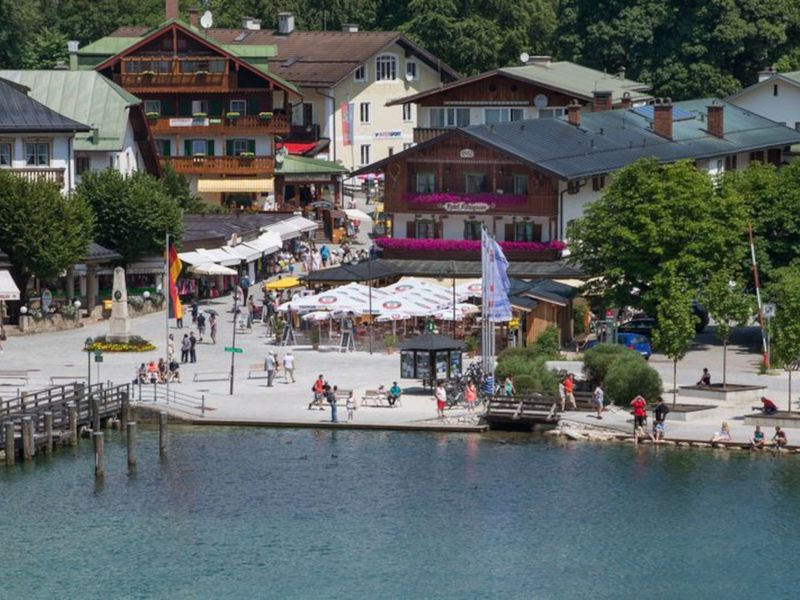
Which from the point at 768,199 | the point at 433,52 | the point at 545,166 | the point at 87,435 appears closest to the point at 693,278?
the point at 768,199

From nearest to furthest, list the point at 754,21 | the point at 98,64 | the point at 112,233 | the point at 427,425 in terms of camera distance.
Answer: the point at 427,425 → the point at 112,233 → the point at 98,64 → the point at 754,21

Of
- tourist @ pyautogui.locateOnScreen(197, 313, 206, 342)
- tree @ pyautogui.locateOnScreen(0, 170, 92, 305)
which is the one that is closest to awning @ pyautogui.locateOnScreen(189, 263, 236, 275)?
tree @ pyautogui.locateOnScreen(0, 170, 92, 305)

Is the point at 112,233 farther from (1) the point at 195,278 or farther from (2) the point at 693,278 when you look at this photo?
(2) the point at 693,278

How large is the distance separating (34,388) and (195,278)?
28.5 m

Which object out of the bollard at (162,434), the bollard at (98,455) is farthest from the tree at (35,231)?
the bollard at (98,455)

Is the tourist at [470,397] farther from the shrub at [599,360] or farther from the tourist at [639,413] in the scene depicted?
the tourist at [639,413]

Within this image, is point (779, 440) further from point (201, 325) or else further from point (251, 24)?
point (251, 24)

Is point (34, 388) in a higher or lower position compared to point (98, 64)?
lower

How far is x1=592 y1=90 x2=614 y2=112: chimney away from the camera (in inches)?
5694

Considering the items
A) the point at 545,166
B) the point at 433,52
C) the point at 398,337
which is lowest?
the point at 398,337

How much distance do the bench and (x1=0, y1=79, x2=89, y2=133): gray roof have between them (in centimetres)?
2262

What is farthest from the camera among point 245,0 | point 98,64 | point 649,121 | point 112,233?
point 245,0

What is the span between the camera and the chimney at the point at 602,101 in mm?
144625

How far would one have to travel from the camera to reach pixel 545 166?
121 metres
